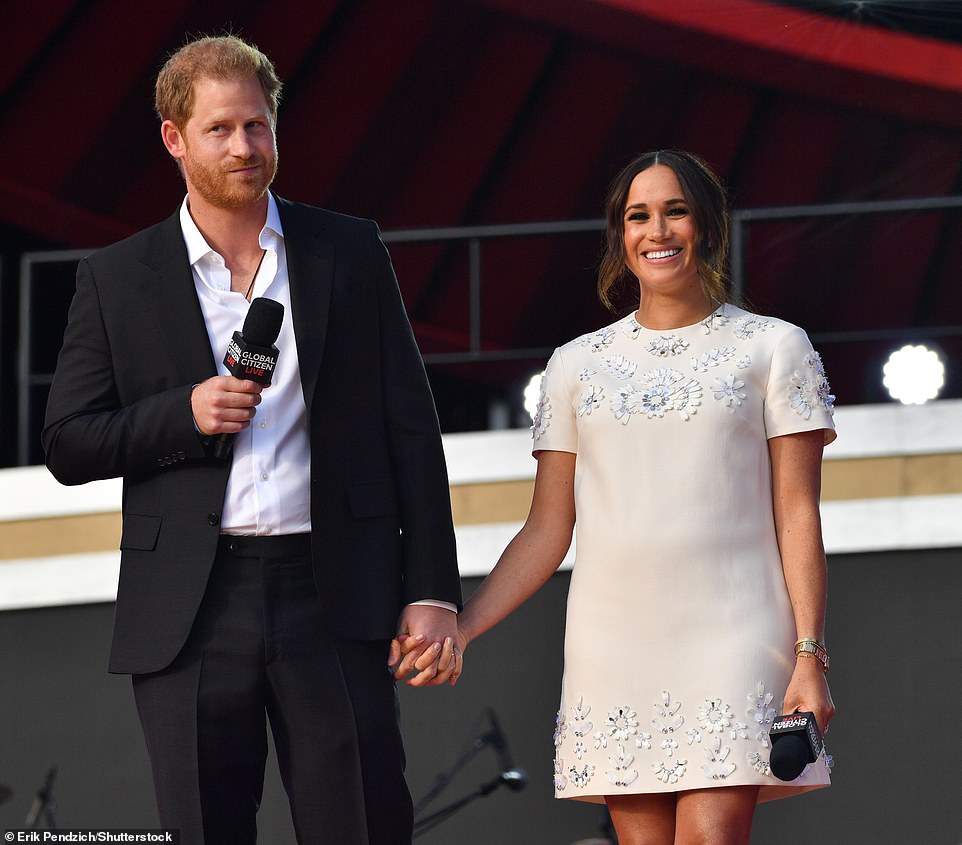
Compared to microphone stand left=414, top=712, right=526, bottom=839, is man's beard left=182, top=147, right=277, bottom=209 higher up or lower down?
higher up

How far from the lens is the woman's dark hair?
229 cm

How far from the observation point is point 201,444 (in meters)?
2.00

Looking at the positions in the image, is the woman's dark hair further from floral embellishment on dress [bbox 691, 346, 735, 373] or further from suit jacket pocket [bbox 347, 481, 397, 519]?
suit jacket pocket [bbox 347, 481, 397, 519]

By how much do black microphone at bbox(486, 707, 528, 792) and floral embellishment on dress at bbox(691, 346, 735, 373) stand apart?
242 cm

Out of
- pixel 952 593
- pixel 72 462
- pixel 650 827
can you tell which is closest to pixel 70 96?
pixel 952 593

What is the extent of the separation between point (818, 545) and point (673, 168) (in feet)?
2.13

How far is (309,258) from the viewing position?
2.20 metres

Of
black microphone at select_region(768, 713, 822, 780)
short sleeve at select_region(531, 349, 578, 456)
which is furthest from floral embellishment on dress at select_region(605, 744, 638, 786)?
short sleeve at select_region(531, 349, 578, 456)

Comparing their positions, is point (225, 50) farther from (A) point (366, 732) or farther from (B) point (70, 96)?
(B) point (70, 96)

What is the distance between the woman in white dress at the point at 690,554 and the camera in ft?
6.89

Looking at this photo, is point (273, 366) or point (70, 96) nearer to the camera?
point (273, 366)

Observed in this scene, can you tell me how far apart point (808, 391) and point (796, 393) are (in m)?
0.02

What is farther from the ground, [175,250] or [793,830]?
[175,250]

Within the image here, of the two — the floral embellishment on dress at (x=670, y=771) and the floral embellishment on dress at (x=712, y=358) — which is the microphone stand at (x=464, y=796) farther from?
the floral embellishment on dress at (x=712, y=358)
